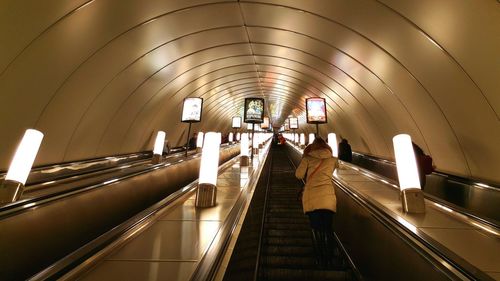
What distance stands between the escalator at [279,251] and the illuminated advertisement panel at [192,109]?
13.6 feet

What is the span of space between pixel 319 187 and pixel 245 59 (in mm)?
11053

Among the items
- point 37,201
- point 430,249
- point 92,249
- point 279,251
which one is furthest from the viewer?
point 279,251

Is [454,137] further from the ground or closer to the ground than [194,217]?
further from the ground

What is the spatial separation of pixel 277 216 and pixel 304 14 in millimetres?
5856

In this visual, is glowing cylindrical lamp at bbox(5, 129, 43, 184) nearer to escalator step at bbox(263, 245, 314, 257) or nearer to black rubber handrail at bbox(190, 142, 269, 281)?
black rubber handrail at bbox(190, 142, 269, 281)

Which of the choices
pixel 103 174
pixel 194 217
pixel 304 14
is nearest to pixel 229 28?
pixel 304 14

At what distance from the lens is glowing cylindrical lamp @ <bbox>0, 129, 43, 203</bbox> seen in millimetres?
3475

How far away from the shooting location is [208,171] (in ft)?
13.0

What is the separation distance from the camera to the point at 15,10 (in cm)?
474

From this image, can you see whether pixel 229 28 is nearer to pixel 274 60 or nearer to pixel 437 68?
pixel 274 60

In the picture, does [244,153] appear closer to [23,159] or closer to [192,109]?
Result: [192,109]

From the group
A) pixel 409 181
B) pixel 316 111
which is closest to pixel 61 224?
pixel 409 181

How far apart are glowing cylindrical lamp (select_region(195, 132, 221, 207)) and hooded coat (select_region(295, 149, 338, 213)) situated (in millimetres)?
1314

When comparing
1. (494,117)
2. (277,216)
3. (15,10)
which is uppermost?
(15,10)
